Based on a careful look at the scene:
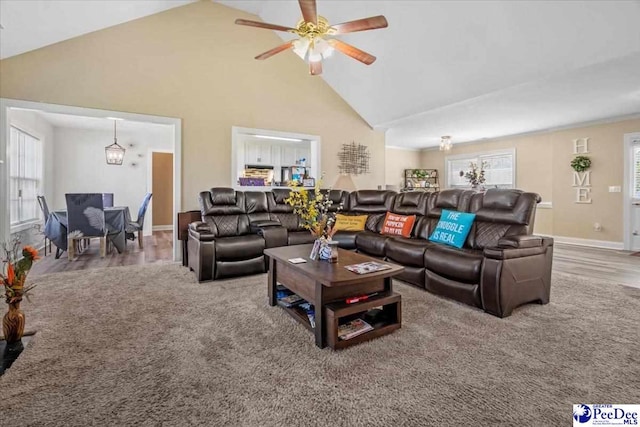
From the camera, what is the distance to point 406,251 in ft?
11.1

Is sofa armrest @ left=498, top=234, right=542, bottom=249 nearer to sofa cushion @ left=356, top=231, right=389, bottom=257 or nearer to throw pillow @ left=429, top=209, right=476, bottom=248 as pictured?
throw pillow @ left=429, top=209, right=476, bottom=248

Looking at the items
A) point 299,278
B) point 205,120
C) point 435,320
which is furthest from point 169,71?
point 435,320

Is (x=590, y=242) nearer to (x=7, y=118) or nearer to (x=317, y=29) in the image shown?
(x=317, y=29)

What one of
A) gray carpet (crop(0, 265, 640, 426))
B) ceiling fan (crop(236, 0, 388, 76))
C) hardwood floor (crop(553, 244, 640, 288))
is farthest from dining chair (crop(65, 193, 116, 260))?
hardwood floor (crop(553, 244, 640, 288))

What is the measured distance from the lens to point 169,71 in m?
4.70

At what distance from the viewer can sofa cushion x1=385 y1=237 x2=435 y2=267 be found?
10.6ft

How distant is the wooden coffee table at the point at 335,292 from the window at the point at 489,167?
6709mm

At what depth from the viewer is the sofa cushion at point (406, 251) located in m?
3.24

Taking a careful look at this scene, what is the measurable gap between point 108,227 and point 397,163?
7.49 metres

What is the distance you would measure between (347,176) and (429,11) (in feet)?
10.9

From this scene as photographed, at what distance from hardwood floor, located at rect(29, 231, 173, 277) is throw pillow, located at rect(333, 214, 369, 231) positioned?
2.78 m

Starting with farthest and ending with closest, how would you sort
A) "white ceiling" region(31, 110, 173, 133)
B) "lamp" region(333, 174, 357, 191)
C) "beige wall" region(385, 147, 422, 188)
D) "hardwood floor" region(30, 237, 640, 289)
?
"beige wall" region(385, 147, 422, 188)
"lamp" region(333, 174, 357, 191)
"white ceiling" region(31, 110, 173, 133)
"hardwood floor" region(30, 237, 640, 289)

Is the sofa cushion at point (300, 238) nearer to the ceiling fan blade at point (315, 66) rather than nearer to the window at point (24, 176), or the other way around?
the ceiling fan blade at point (315, 66)

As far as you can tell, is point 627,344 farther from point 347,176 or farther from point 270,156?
point 270,156
